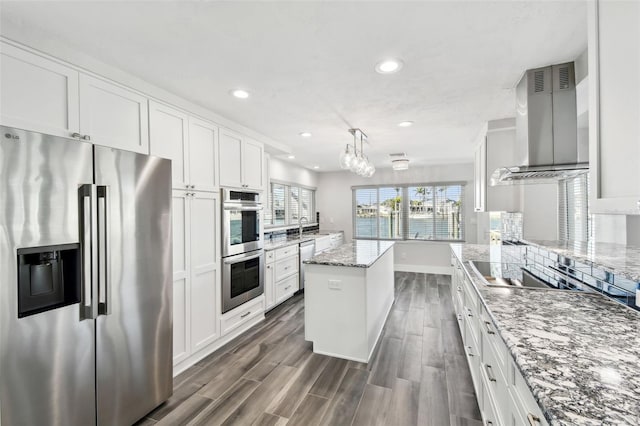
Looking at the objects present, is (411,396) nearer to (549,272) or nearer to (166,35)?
(549,272)

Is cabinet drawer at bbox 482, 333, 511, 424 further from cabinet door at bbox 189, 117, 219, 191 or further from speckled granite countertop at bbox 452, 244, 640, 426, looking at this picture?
cabinet door at bbox 189, 117, 219, 191

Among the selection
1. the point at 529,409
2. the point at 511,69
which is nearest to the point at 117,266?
the point at 529,409

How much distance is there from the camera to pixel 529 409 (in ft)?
2.99

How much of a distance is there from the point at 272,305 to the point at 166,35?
3.30 meters

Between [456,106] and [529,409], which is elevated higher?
[456,106]

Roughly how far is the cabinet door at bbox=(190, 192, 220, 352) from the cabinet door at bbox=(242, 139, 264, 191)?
0.60 m

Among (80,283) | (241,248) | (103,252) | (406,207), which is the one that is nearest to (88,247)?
(103,252)

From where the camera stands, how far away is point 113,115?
1.89 m

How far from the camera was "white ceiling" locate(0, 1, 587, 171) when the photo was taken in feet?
4.40

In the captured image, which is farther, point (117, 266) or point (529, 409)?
point (117, 266)

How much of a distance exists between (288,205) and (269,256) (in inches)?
80.4

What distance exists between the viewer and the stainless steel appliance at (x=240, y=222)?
2895 millimetres

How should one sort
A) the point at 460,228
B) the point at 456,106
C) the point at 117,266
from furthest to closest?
the point at 460,228 < the point at 456,106 < the point at 117,266

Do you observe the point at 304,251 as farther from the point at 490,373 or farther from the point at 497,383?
the point at 497,383
